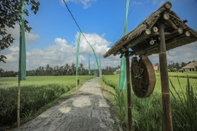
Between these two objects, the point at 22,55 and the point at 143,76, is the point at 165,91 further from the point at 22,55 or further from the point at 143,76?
the point at 22,55

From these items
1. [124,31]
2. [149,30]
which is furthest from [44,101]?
[149,30]

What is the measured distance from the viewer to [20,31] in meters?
5.44

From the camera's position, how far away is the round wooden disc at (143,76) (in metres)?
2.78

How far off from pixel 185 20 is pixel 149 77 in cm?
107

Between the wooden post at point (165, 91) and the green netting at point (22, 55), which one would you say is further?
the green netting at point (22, 55)

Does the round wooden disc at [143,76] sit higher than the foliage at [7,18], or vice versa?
the foliage at [7,18]

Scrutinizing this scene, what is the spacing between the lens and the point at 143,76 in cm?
302

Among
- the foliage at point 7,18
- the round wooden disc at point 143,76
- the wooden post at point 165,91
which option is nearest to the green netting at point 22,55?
the foliage at point 7,18

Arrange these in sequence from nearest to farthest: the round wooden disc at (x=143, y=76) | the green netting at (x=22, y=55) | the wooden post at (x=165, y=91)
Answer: the wooden post at (x=165, y=91)
the round wooden disc at (x=143, y=76)
the green netting at (x=22, y=55)

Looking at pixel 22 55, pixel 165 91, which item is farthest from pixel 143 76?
pixel 22 55

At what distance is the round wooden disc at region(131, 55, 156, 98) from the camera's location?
2.78 metres

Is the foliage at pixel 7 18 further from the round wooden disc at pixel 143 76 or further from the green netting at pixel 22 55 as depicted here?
the round wooden disc at pixel 143 76

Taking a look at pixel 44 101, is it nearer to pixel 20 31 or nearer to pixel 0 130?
pixel 0 130

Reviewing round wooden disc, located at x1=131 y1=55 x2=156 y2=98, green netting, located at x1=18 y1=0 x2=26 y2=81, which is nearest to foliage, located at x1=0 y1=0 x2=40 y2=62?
green netting, located at x1=18 y1=0 x2=26 y2=81
